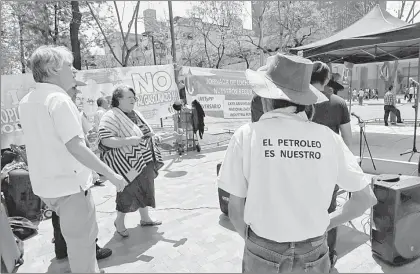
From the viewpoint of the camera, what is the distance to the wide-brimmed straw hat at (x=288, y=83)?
125cm

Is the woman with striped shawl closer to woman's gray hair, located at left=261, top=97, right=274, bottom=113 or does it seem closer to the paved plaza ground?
the paved plaza ground

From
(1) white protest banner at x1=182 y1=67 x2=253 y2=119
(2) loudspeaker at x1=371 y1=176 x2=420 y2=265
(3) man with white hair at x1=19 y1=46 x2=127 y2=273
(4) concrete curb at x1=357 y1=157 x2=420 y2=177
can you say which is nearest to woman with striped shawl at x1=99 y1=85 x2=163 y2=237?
(3) man with white hair at x1=19 y1=46 x2=127 y2=273

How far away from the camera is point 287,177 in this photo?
1193 millimetres

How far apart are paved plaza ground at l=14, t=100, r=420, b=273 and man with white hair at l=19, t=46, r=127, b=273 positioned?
1.03 metres

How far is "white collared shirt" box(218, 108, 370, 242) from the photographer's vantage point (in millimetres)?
1196

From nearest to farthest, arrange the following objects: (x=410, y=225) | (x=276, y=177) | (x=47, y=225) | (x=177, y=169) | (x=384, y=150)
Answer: (x=276, y=177) < (x=410, y=225) < (x=47, y=225) < (x=177, y=169) < (x=384, y=150)

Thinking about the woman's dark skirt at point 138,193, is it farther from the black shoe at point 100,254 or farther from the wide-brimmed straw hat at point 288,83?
the wide-brimmed straw hat at point 288,83

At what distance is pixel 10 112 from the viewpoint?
19.2 ft

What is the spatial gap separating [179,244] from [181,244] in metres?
0.02

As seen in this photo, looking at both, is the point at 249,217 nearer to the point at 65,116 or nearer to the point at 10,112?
the point at 65,116

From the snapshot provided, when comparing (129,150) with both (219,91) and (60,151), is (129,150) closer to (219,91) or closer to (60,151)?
(60,151)

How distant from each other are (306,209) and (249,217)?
0.79 feet

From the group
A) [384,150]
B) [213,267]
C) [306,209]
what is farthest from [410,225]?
[384,150]

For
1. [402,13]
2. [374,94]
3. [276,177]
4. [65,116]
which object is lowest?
[374,94]
